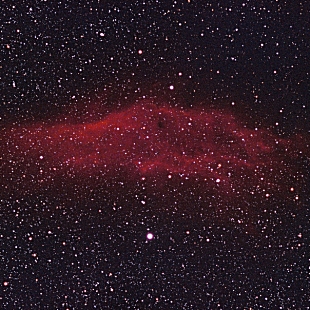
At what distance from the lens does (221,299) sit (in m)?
0.86

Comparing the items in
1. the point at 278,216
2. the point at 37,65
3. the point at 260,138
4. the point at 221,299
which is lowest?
the point at 221,299

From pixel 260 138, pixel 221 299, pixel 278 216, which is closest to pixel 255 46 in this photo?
pixel 260 138

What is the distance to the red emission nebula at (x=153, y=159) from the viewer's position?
813 mm

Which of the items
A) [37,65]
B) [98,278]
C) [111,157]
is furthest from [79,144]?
[98,278]

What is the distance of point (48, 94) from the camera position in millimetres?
810

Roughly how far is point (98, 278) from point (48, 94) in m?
0.37

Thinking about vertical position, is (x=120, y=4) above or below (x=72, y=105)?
above

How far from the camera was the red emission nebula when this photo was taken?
813 mm

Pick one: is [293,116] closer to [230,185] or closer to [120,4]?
[230,185]

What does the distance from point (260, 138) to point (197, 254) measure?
0.26 m

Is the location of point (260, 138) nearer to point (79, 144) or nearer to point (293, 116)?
point (293, 116)

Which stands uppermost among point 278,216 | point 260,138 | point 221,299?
point 260,138

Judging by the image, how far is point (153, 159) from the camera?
0.82 meters

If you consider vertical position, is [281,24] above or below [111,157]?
above
